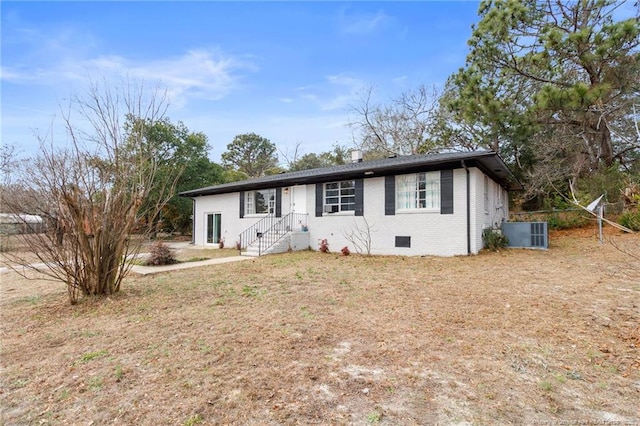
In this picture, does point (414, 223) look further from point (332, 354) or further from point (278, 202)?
point (332, 354)

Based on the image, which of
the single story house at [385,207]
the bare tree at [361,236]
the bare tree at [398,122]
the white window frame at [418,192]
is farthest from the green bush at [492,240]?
the bare tree at [398,122]

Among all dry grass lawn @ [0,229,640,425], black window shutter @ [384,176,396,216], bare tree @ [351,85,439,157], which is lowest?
dry grass lawn @ [0,229,640,425]

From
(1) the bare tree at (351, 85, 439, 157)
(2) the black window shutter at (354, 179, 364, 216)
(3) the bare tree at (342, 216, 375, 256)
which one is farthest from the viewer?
(1) the bare tree at (351, 85, 439, 157)

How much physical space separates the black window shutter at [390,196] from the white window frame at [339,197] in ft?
4.37

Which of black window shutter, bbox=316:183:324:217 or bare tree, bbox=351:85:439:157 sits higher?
bare tree, bbox=351:85:439:157

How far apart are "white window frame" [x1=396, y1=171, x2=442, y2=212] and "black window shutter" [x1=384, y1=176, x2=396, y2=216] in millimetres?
134

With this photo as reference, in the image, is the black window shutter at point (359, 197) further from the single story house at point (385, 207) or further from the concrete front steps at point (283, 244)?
A: the concrete front steps at point (283, 244)

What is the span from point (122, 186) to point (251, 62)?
865 centimetres

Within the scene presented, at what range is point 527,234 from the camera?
11.2 meters

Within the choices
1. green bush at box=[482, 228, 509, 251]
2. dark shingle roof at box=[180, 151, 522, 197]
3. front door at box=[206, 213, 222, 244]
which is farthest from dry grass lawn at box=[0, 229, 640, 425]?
front door at box=[206, 213, 222, 244]

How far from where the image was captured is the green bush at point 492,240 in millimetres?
10648

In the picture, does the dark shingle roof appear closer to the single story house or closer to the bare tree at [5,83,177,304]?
the single story house

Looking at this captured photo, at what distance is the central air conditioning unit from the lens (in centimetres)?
1084

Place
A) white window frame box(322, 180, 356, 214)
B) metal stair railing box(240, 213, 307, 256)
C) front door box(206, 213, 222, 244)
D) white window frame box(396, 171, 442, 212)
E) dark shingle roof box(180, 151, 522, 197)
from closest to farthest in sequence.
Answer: dark shingle roof box(180, 151, 522, 197) → white window frame box(396, 171, 442, 212) → white window frame box(322, 180, 356, 214) → metal stair railing box(240, 213, 307, 256) → front door box(206, 213, 222, 244)
